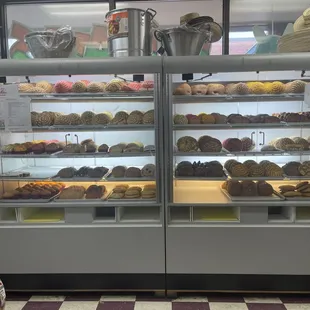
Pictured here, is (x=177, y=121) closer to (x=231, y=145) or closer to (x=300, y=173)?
(x=231, y=145)

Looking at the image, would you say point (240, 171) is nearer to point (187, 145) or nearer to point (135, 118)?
point (187, 145)

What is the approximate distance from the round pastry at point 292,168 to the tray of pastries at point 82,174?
1518 millimetres

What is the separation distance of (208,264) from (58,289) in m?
1.24

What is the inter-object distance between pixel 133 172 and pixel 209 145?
2.22 feet

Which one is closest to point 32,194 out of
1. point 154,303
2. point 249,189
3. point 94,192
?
point 94,192

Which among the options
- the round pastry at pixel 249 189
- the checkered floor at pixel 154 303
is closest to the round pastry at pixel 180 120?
the round pastry at pixel 249 189

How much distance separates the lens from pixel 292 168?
8.48ft

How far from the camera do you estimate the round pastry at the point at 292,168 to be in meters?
2.57

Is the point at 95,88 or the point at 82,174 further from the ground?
the point at 95,88

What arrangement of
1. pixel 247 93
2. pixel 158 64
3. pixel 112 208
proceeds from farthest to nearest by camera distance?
pixel 112 208
pixel 247 93
pixel 158 64

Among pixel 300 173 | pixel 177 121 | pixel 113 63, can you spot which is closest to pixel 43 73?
pixel 113 63

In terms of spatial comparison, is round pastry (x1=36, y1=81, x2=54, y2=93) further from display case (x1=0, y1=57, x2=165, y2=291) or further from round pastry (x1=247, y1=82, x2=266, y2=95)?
round pastry (x1=247, y1=82, x2=266, y2=95)

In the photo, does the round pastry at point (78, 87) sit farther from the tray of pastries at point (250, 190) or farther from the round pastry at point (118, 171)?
the tray of pastries at point (250, 190)

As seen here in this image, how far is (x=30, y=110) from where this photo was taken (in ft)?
8.50
